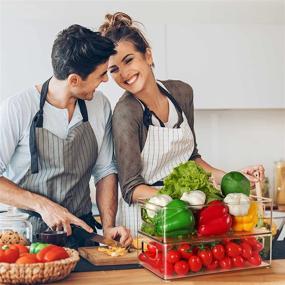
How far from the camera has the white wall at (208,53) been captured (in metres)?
3.21

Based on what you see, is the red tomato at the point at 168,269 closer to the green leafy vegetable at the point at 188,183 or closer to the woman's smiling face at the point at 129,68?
the green leafy vegetable at the point at 188,183

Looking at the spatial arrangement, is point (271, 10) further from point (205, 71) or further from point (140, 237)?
point (140, 237)

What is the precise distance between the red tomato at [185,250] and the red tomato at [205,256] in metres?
0.03

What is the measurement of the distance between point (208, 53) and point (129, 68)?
0.64 meters

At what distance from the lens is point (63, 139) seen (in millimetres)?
2672

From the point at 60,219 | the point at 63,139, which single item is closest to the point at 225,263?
the point at 60,219

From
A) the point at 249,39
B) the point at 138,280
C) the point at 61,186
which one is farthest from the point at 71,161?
the point at 249,39

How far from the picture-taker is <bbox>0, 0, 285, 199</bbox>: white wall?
321cm

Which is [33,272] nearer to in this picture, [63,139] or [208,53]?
[63,139]

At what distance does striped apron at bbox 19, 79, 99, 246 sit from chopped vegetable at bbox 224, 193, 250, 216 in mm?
847

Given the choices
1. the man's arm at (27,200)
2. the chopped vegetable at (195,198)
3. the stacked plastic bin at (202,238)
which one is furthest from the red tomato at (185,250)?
the man's arm at (27,200)

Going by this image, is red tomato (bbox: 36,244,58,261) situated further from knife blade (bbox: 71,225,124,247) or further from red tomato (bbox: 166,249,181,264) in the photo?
knife blade (bbox: 71,225,124,247)

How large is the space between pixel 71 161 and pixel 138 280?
3.10 feet

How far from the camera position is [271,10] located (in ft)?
12.2
